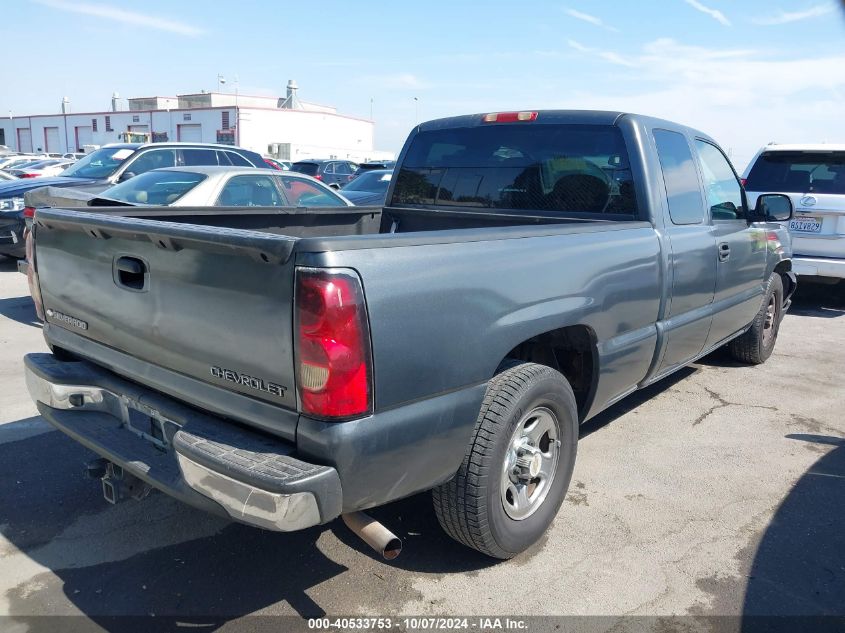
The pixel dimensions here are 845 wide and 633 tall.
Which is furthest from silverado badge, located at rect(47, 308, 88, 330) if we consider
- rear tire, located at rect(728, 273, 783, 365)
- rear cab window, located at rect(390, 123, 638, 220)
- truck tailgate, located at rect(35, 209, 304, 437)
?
rear tire, located at rect(728, 273, 783, 365)

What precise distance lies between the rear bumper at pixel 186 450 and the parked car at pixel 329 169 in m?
18.5

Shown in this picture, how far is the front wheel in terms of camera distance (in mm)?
2748

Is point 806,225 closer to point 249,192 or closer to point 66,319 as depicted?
point 249,192

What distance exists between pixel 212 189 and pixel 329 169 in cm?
1706

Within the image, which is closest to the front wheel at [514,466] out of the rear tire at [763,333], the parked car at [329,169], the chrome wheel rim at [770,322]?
the rear tire at [763,333]

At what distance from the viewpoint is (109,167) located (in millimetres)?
10516

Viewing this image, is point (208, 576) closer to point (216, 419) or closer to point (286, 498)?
Result: point (216, 419)

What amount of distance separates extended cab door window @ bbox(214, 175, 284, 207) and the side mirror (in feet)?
14.6

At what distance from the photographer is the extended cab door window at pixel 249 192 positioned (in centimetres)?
714

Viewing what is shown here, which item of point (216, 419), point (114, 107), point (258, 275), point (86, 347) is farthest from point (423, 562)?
point (114, 107)

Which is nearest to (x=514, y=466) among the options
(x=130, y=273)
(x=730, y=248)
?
(x=130, y=273)

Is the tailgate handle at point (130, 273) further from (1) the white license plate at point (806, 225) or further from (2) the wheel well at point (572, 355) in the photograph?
(1) the white license plate at point (806, 225)

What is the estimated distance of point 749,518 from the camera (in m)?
3.58

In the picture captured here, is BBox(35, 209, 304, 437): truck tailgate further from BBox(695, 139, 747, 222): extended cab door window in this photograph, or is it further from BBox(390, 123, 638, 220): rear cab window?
BBox(695, 139, 747, 222): extended cab door window
